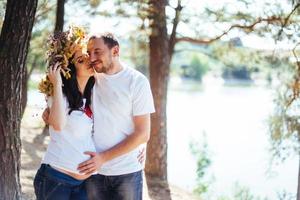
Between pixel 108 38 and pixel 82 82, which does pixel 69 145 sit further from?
pixel 108 38

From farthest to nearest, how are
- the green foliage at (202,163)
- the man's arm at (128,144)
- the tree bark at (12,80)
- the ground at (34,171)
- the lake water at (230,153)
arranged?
the lake water at (230,153) → the green foliage at (202,163) → the ground at (34,171) → the tree bark at (12,80) → the man's arm at (128,144)

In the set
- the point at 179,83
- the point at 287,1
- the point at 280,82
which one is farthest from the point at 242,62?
the point at 179,83

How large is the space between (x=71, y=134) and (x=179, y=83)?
6833cm

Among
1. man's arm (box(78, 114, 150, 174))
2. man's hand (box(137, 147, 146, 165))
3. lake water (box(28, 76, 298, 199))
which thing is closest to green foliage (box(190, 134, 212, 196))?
lake water (box(28, 76, 298, 199))

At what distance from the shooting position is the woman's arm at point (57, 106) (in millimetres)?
2891

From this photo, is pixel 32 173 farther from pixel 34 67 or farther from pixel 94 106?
pixel 34 67

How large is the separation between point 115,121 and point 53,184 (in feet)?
1.53

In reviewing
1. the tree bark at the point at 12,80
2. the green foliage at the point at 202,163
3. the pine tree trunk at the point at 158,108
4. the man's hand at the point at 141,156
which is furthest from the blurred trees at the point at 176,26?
the man's hand at the point at 141,156

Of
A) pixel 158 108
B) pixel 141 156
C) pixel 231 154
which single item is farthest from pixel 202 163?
pixel 141 156

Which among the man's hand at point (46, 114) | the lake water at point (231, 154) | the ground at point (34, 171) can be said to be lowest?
the lake water at point (231, 154)

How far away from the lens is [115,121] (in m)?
3.09

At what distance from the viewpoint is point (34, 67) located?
15109 millimetres

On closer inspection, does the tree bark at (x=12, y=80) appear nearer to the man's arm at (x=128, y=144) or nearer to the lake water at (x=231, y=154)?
the man's arm at (x=128, y=144)

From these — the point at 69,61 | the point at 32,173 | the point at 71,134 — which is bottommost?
the point at 32,173
